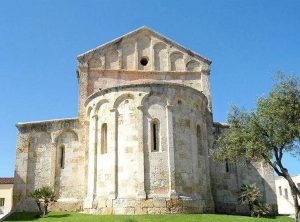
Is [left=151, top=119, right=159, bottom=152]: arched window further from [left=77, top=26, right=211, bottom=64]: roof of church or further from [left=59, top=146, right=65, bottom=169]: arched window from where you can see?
[left=77, top=26, right=211, bottom=64]: roof of church

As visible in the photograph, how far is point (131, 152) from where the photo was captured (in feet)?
68.0

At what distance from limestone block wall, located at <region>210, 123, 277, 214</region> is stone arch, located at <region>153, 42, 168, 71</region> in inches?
228

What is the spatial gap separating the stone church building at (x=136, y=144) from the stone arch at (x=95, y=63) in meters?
0.07

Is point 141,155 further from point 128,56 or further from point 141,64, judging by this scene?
point 128,56

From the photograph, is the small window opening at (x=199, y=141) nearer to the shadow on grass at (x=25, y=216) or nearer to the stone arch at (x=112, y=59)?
the stone arch at (x=112, y=59)

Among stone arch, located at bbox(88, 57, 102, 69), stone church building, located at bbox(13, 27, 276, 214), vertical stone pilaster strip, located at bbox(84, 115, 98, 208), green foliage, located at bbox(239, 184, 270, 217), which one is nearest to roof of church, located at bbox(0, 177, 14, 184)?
stone church building, located at bbox(13, 27, 276, 214)

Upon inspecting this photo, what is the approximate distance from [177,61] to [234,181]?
31.5 feet

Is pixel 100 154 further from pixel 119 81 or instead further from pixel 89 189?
pixel 119 81

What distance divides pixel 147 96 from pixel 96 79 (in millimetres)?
6472

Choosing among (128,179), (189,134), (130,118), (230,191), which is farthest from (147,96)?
(230,191)

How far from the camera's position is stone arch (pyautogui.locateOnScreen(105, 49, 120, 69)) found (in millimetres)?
27062

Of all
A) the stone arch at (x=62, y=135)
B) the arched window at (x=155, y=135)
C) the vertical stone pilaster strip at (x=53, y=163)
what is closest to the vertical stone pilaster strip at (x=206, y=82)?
the arched window at (x=155, y=135)

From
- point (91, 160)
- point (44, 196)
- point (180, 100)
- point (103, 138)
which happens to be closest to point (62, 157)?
point (91, 160)

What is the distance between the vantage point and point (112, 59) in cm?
2723
